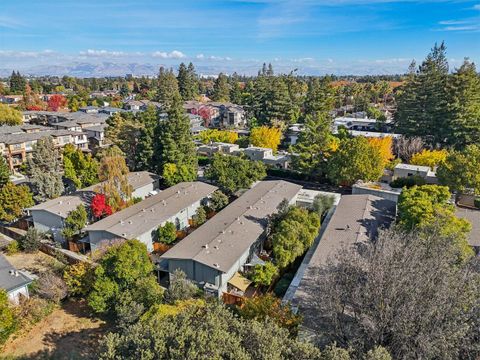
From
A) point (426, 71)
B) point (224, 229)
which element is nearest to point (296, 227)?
point (224, 229)

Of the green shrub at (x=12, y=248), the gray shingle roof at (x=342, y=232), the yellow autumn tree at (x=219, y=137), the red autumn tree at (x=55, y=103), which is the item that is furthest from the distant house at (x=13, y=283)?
the red autumn tree at (x=55, y=103)

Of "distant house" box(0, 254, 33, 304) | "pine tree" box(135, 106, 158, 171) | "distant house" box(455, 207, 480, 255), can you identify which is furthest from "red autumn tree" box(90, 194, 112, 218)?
"distant house" box(455, 207, 480, 255)

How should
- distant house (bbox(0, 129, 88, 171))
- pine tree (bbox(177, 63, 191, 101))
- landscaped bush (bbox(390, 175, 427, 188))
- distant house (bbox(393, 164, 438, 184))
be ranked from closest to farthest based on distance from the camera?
landscaped bush (bbox(390, 175, 427, 188))
distant house (bbox(393, 164, 438, 184))
distant house (bbox(0, 129, 88, 171))
pine tree (bbox(177, 63, 191, 101))

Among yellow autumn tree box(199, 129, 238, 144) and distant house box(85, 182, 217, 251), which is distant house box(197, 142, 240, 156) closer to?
yellow autumn tree box(199, 129, 238, 144)

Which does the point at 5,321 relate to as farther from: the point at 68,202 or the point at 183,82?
the point at 183,82

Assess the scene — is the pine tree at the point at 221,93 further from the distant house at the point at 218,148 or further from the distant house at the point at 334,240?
the distant house at the point at 334,240

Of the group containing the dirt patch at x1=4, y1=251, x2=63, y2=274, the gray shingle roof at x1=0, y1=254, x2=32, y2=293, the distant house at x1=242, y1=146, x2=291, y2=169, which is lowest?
the dirt patch at x1=4, y1=251, x2=63, y2=274

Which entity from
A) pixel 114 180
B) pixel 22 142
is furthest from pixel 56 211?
pixel 22 142
